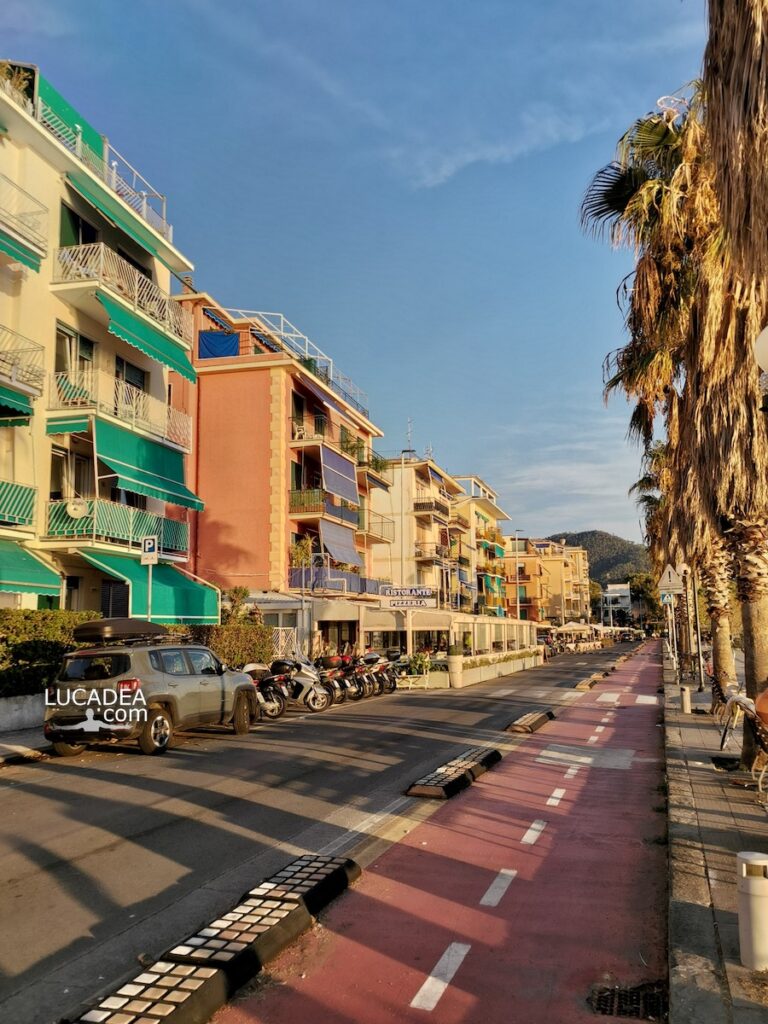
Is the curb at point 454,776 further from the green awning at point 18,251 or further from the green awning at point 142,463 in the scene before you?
the green awning at point 18,251

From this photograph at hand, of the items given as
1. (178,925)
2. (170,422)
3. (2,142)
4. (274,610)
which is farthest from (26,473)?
(178,925)

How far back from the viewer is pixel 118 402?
22.9 m

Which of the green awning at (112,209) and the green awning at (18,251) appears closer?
the green awning at (18,251)

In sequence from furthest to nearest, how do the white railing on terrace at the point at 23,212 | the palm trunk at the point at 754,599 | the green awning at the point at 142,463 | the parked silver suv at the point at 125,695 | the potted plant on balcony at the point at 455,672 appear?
1. the potted plant on balcony at the point at 455,672
2. the green awning at the point at 142,463
3. the white railing on terrace at the point at 23,212
4. the parked silver suv at the point at 125,695
5. the palm trunk at the point at 754,599

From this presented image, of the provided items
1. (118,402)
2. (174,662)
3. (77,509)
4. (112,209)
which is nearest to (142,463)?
(118,402)

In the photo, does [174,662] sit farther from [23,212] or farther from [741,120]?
[23,212]

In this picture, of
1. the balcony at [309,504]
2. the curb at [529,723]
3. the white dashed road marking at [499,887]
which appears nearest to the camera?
the white dashed road marking at [499,887]

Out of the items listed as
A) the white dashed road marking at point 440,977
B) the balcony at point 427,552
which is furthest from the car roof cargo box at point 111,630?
the balcony at point 427,552

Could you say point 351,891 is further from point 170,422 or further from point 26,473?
point 170,422

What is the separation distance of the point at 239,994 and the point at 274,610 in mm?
25254

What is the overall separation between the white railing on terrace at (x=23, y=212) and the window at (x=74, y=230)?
2.96 feet

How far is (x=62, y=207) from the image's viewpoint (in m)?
21.5

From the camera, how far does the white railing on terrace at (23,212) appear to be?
1862cm

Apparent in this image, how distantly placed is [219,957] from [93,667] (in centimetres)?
871
